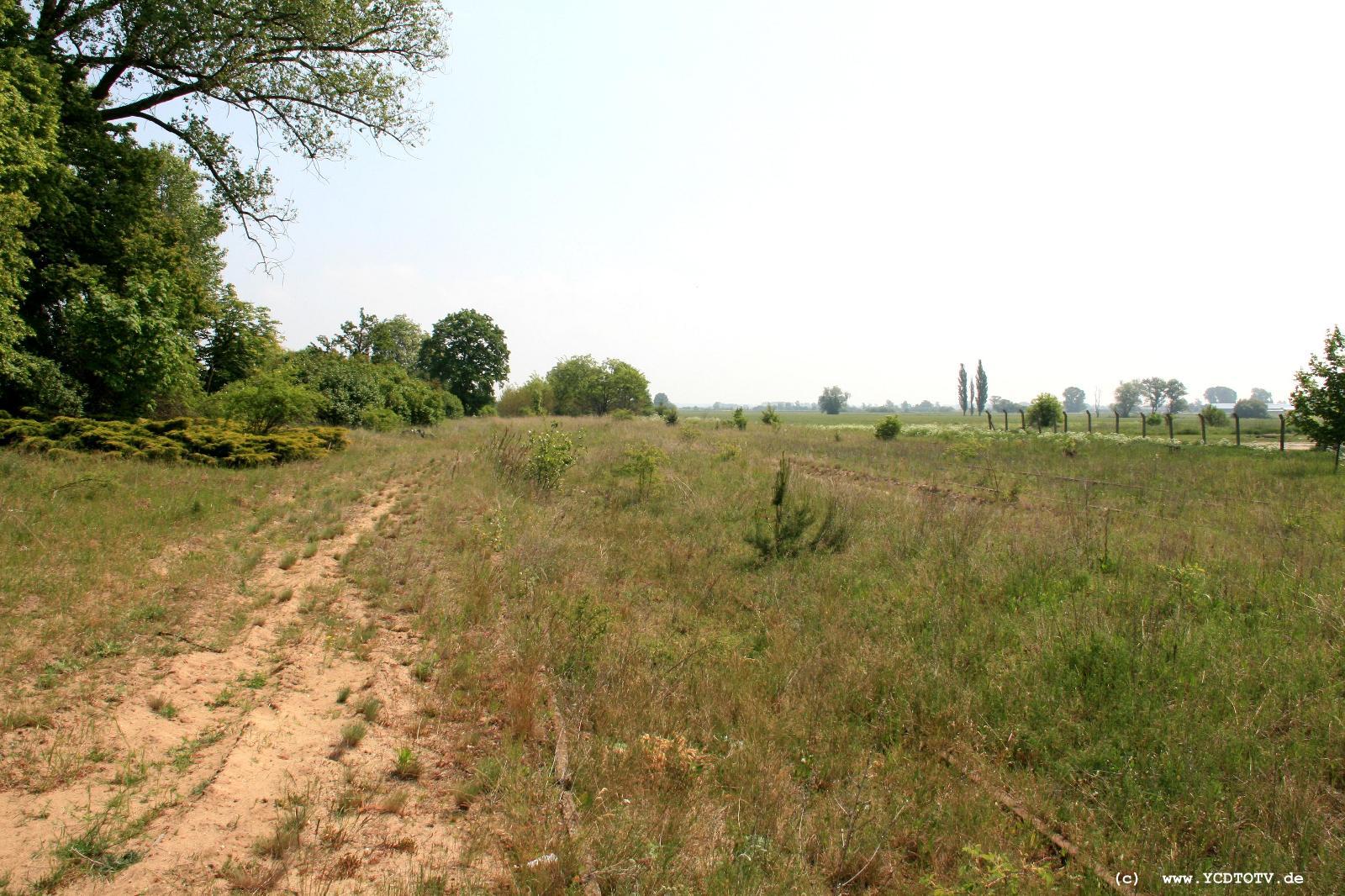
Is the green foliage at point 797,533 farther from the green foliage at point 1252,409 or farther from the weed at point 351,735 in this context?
the green foliage at point 1252,409

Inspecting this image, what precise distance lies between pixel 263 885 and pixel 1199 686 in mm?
6825

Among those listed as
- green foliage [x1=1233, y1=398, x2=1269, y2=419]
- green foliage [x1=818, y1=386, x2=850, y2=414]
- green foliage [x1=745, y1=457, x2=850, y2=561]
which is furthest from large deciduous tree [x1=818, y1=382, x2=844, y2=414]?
green foliage [x1=745, y1=457, x2=850, y2=561]

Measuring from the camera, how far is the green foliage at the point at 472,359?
57.8 metres

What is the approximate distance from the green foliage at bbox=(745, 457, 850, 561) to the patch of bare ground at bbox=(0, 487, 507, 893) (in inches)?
238

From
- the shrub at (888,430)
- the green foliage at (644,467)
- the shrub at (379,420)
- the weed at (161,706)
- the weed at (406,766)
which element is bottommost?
the weed at (406,766)

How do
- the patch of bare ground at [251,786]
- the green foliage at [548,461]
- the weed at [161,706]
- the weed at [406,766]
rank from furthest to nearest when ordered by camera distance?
the green foliage at [548,461]
the weed at [161,706]
the weed at [406,766]
the patch of bare ground at [251,786]

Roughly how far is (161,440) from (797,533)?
36.6ft

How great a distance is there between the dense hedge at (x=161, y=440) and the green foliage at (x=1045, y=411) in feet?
137

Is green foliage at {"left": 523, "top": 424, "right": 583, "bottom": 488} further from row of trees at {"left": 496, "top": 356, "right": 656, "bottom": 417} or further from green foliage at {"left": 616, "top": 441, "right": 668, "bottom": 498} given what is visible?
row of trees at {"left": 496, "top": 356, "right": 656, "bottom": 417}

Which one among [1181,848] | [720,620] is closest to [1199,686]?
[1181,848]

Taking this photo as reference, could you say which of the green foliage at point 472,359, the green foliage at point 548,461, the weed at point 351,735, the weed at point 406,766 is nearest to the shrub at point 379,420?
the green foliage at point 548,461

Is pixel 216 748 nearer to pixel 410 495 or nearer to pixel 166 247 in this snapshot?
pixel 410 495

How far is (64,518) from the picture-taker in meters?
6.66

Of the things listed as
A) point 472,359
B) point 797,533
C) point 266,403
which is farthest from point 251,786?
point 472,359
